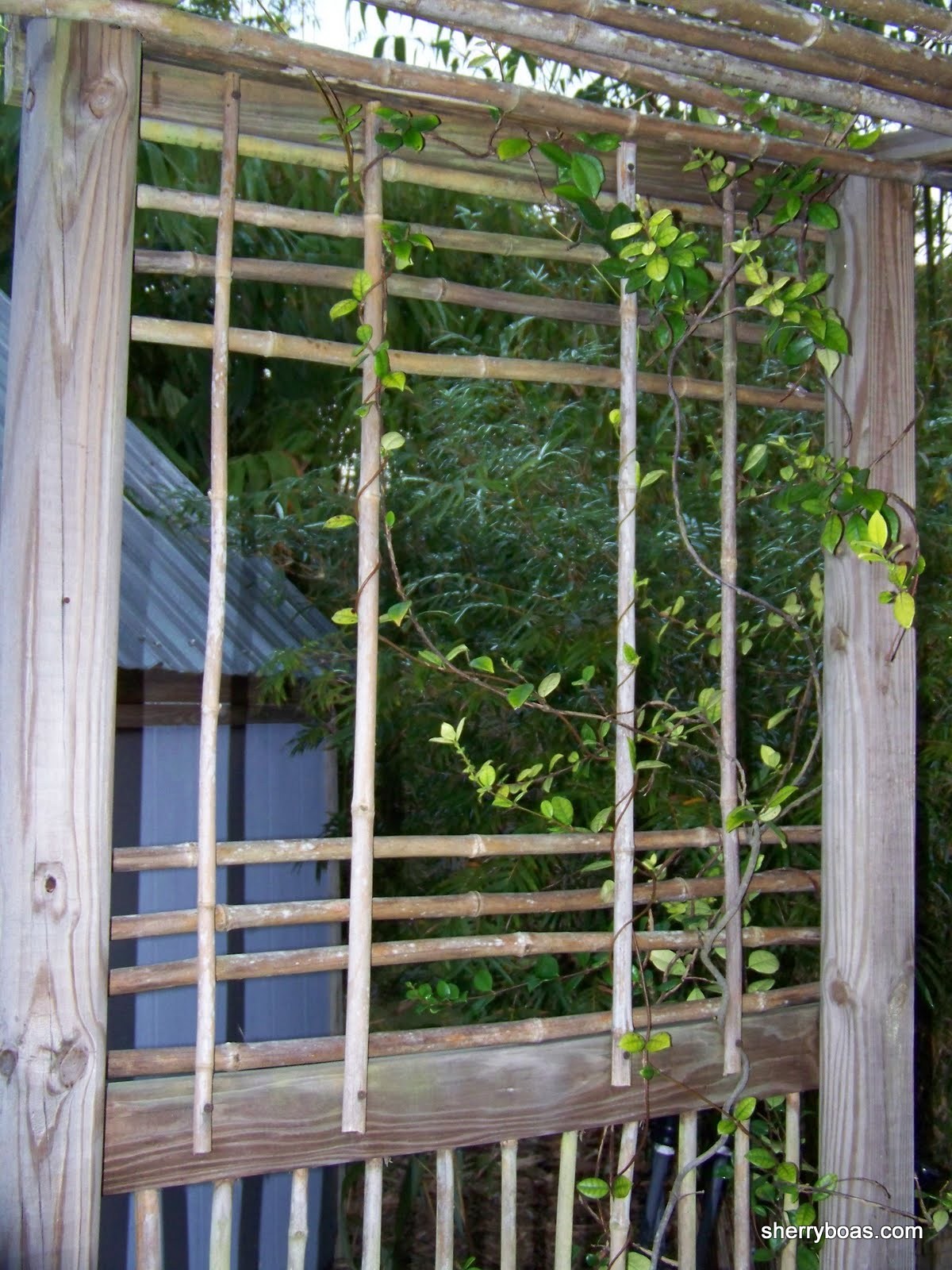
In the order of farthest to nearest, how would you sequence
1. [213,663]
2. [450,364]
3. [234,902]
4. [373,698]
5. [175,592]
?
[234,902], [175,592], [450,364], [373,698], [213,663]

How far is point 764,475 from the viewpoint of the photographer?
2908 millimetres

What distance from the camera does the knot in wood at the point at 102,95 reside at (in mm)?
1391

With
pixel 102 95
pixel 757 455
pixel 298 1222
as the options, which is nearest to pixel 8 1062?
pixel 298 1222

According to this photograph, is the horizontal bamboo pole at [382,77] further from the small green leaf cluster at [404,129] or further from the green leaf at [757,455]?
the green leaf at [757,455]

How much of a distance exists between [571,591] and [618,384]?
2.55 ft

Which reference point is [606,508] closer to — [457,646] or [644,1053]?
[457,646]

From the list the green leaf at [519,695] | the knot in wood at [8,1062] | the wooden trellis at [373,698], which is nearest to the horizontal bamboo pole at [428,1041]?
the wooden trellis at [373,698]

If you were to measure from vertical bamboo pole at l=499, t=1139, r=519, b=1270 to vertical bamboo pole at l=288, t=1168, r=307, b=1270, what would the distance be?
0.28 metres

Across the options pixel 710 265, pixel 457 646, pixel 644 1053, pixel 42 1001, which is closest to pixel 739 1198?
pixel 644 1053

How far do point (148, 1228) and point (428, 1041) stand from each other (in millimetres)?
409

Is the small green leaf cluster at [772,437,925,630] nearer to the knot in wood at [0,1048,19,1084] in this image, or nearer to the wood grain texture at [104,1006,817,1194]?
the wood grain texture at [104,1006,817,1194]

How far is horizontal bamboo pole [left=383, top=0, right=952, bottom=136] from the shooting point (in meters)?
1.38

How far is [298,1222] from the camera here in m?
1.57

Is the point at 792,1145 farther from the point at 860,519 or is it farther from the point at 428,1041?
the point at 860,519
